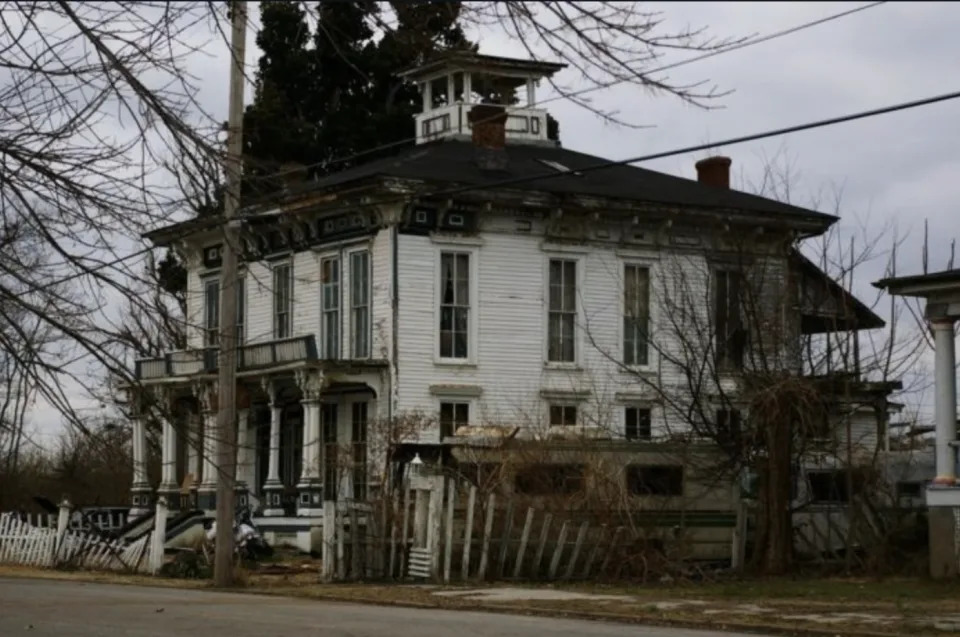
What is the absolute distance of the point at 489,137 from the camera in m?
41.7

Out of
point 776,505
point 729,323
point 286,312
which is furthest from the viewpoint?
point 286,312

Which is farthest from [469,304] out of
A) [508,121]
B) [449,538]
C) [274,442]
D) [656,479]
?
[449,538]

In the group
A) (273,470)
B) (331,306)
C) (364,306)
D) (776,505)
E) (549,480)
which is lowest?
(776,505)

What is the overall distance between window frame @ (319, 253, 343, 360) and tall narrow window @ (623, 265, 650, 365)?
6.74 m

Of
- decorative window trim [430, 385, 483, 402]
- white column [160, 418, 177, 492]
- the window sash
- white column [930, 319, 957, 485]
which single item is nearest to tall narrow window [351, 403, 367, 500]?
decorative window trim [430, 385, 483, 402]

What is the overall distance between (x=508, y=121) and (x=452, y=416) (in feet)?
31.8

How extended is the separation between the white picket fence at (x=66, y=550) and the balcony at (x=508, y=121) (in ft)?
42.7

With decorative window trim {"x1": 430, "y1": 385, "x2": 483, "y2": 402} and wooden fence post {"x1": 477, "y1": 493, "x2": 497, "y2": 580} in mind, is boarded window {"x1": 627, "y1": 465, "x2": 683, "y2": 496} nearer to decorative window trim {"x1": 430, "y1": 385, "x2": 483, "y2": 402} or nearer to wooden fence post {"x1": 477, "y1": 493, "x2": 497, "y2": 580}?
wooden fence post {"x1": 477, "y1": 493, "x2": 497, "y2": 580}

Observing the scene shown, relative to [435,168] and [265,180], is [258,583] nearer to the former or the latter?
[435,168]

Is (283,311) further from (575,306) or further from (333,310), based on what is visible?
(575,306)

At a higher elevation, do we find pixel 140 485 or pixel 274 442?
pixel 274 442

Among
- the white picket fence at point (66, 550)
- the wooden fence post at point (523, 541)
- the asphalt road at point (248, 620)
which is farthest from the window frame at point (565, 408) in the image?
the asphalt road at point (248, 620)

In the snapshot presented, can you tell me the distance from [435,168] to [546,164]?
370 cm

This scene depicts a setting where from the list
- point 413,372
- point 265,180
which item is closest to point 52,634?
point 265,180
